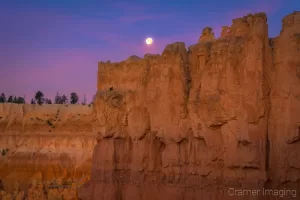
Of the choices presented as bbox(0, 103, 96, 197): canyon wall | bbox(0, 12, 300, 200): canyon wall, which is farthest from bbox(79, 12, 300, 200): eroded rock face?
bbox(0, 103, 96, 197): canyon wall

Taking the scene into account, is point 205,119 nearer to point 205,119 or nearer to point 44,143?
point 205,119

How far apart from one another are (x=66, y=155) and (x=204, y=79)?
31786 millimetres

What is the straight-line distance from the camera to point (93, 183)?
24.2m

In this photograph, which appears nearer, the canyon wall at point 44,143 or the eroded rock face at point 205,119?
the eroded rock face at point 205,119

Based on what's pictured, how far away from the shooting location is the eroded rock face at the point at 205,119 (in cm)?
1614

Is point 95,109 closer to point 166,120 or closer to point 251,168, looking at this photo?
point 166,120

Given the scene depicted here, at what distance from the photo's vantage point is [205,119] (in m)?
18.5

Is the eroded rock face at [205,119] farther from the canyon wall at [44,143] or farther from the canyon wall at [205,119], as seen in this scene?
the canyon wall at [44,143]

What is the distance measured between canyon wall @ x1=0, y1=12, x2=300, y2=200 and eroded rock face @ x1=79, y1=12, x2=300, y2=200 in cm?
4

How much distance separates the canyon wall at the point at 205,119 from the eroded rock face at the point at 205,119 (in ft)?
0.12

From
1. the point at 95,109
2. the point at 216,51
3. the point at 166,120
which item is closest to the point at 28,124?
the point at 95,109

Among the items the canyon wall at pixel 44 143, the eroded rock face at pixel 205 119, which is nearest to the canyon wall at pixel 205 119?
the eroded rock face at pixel 205 119

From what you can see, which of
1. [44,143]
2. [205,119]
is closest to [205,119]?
[205,119]

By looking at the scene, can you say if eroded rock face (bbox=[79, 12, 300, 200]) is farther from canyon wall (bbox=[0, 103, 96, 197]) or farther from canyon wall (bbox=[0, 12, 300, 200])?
canyon wall (bbox=[0, 103, 96, 197])
